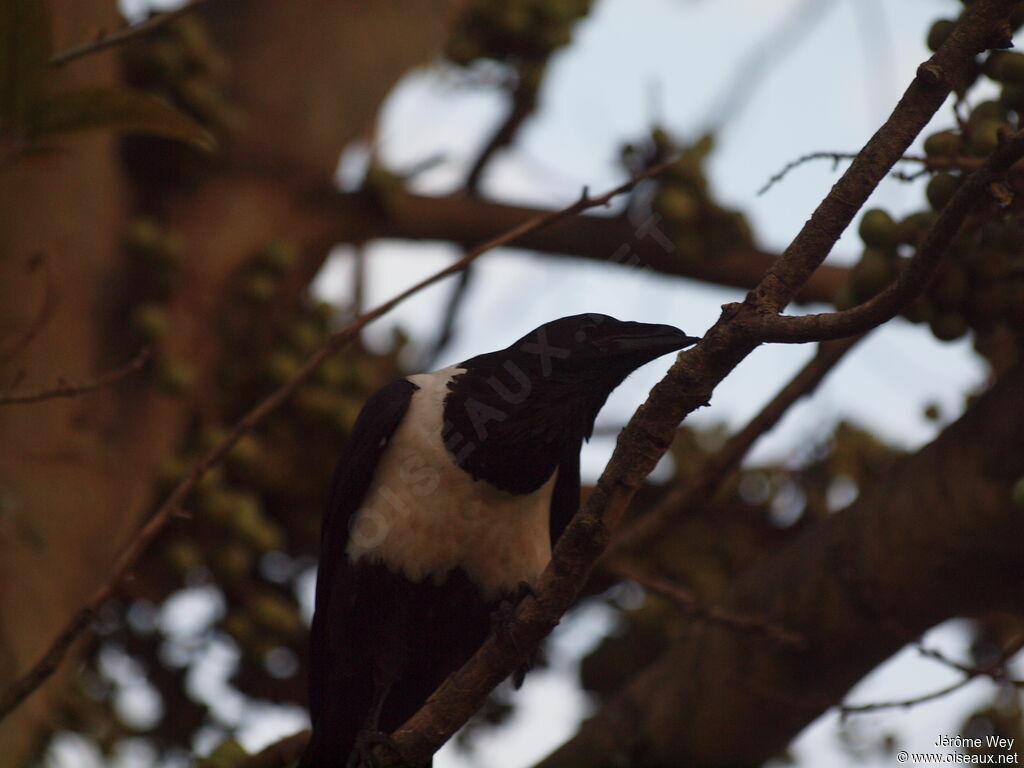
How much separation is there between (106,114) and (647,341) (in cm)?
131

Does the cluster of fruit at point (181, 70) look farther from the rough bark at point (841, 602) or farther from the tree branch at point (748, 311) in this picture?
the tree branch at point (748, 311)

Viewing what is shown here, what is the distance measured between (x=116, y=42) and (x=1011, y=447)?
83.8 inches

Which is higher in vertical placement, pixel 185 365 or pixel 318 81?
pixel 318 81

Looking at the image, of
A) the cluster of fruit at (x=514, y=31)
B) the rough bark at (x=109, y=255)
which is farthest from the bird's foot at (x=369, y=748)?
the cluster of fruit at (x=514, y=31)

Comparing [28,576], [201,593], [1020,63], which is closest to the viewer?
[1020,63]

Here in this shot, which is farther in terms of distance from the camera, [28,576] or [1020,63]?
[28,576]

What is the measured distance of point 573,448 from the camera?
10.1ft

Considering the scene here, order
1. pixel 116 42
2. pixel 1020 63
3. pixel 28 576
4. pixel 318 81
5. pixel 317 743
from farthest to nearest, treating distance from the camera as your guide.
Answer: pixel 318 81, pixel 28 576, pixel 317 743, pixel 116 42, pixel 1020 63

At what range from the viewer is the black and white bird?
289 centimetres

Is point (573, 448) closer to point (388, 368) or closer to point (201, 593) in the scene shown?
point (201, 593)

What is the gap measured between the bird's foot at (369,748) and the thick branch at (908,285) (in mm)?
1111

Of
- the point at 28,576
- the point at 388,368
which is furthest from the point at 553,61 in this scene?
the point at 28,576

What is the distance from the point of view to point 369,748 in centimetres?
267

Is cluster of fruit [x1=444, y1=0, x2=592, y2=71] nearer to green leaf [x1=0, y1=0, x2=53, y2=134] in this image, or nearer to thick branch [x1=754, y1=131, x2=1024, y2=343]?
green leaf [x1=0, y1=0, x2=53, y2=134]
